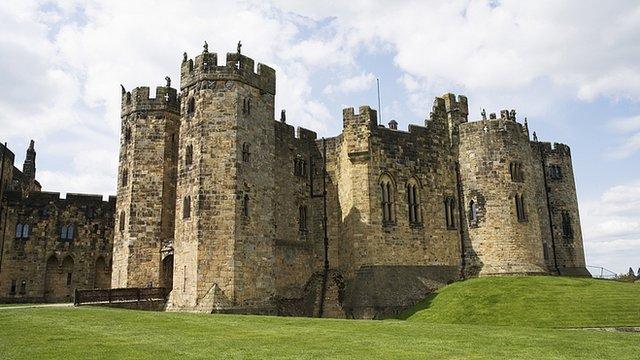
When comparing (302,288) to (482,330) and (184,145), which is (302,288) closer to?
(184,145)

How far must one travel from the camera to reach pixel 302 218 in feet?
119

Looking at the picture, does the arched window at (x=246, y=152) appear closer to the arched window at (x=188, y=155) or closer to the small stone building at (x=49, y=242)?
the arched window at (x=188, y=155)

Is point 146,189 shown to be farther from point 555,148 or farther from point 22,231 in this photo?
point 555,148

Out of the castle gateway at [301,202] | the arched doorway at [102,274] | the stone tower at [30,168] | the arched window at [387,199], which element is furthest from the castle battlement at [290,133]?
the stone tower at [30,168]

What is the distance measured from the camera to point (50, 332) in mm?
17672

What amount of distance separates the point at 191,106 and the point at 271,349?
1974cm

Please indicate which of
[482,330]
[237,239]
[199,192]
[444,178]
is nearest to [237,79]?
[199,192]

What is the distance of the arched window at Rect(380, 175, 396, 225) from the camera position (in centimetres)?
3578

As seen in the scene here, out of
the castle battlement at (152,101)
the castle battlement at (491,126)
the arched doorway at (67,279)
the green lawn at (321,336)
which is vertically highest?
the castle battlement at (152,101)

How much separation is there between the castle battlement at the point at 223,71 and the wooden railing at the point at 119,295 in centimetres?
1215

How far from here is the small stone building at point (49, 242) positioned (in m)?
39.9

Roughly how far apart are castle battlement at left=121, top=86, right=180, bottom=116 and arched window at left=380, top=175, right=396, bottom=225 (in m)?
14.6

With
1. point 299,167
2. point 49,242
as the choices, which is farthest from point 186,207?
point 49,242

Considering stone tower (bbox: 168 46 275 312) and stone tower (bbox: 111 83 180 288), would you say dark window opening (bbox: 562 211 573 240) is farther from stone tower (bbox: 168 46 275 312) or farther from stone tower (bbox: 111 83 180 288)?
stone tower (bbox: 111 83 180 288)
